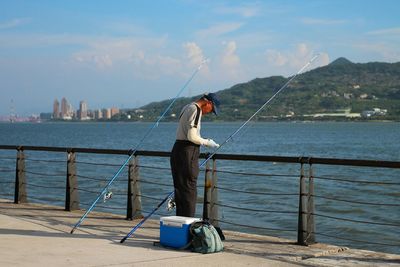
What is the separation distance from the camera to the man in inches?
276

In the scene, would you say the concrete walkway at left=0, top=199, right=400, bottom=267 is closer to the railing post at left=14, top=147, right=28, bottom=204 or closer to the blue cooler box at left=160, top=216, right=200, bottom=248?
the blue cooler box at left=160, top=216, right=200, bottom=248

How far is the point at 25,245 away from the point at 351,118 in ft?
464

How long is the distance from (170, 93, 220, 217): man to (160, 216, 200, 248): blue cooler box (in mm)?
390

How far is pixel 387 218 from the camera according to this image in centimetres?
1570

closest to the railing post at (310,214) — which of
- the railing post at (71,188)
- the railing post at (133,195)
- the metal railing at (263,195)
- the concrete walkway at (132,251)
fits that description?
the metal railing at (263,195)

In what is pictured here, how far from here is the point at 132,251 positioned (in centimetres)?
652

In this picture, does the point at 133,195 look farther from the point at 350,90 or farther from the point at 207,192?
the point at 350,90

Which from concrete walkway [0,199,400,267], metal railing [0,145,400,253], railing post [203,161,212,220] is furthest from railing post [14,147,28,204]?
railing post [203,161,212,220]

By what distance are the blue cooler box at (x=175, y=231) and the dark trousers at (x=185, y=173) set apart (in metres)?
0.37

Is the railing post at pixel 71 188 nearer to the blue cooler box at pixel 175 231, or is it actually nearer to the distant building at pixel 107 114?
the blue cooler box at pixel 175 231

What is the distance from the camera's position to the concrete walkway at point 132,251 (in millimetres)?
6051

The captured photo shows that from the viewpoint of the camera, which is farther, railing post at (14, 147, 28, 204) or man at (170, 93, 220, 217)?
railing post at (14, 147, 28, 204)

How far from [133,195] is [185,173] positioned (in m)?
2.22

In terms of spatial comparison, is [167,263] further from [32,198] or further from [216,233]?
[32,198]
